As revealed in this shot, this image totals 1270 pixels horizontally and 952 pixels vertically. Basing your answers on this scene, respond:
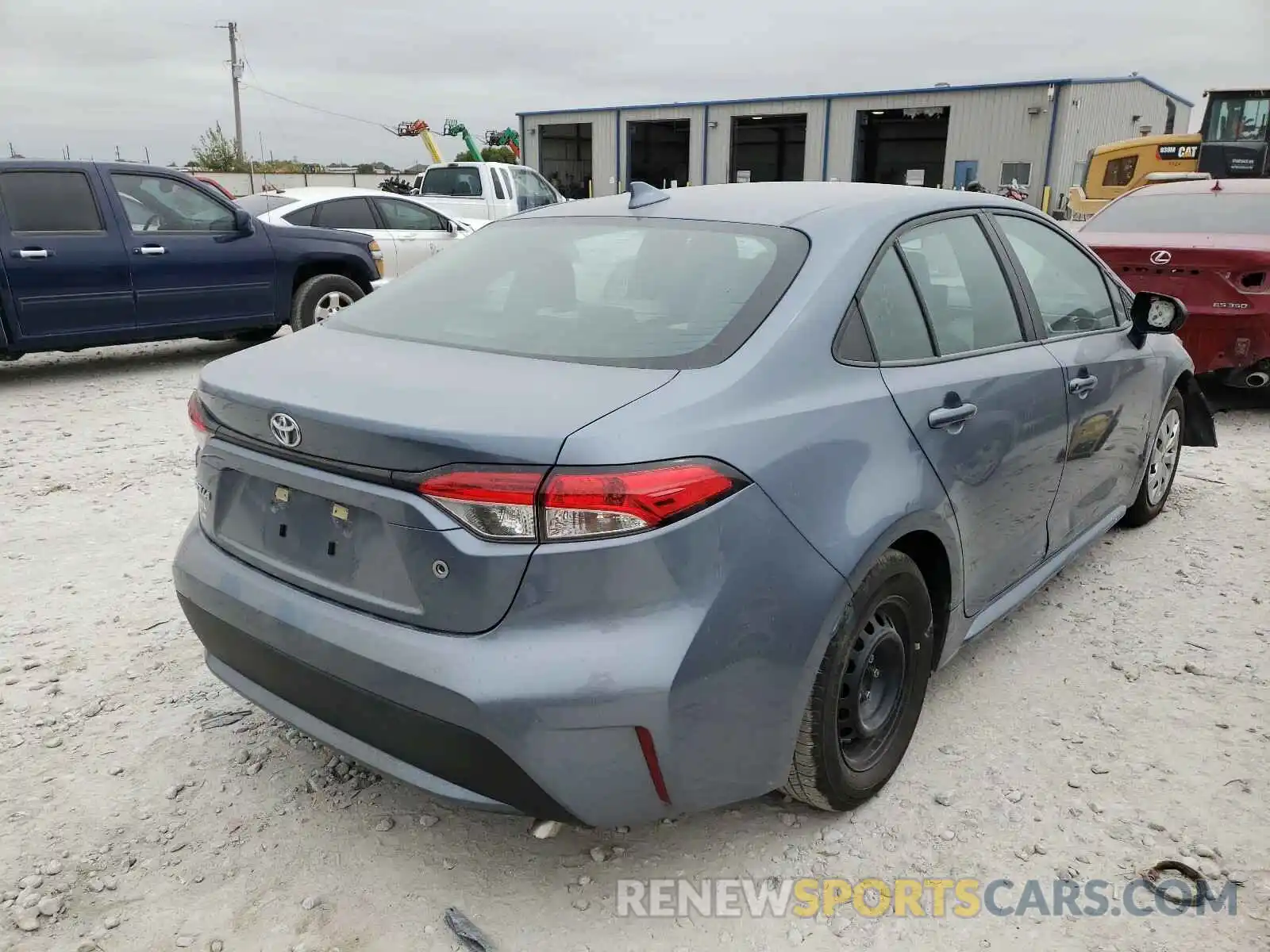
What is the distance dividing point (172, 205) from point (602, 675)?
25.1 ft

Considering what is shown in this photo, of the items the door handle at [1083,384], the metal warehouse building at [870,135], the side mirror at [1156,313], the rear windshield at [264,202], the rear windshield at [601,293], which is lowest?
the door handle at [1083,384]

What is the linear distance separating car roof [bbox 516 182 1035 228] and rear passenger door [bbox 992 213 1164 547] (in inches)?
13.6

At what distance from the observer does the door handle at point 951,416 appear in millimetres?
2559

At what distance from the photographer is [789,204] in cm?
281

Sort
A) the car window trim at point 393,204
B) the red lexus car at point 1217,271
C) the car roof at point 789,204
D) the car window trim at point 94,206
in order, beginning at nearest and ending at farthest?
the car roof at point 789,204 < the red lexus car at point 1217,271 < the car window trim at point 94,206 < the car window trim at point 393,204

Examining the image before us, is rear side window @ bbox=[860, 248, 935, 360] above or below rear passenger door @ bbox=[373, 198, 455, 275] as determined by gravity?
above

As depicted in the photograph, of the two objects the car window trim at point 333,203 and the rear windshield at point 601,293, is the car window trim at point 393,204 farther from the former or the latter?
the rear windshield at point 601,293

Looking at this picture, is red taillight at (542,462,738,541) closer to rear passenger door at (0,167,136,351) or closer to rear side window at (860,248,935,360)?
rear side window at (860,248,935,360)

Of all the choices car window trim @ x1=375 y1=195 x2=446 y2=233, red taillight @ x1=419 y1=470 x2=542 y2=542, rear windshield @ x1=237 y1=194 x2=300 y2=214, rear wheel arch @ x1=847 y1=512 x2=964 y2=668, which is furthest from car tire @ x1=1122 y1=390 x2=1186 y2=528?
car window trim @ x1=375 y1=195 x2=446 y2=233

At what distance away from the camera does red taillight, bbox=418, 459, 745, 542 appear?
187 cm

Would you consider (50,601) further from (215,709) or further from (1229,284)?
(1229,284)

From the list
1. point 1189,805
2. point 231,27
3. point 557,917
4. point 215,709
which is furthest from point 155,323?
point 231,27

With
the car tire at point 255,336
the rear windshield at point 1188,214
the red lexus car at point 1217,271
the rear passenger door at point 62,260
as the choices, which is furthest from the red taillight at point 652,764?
the car tire at point 255,336

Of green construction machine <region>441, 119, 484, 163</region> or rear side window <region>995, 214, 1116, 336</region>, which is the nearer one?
rear side window <region>995, 214, 1116, 336</region>
